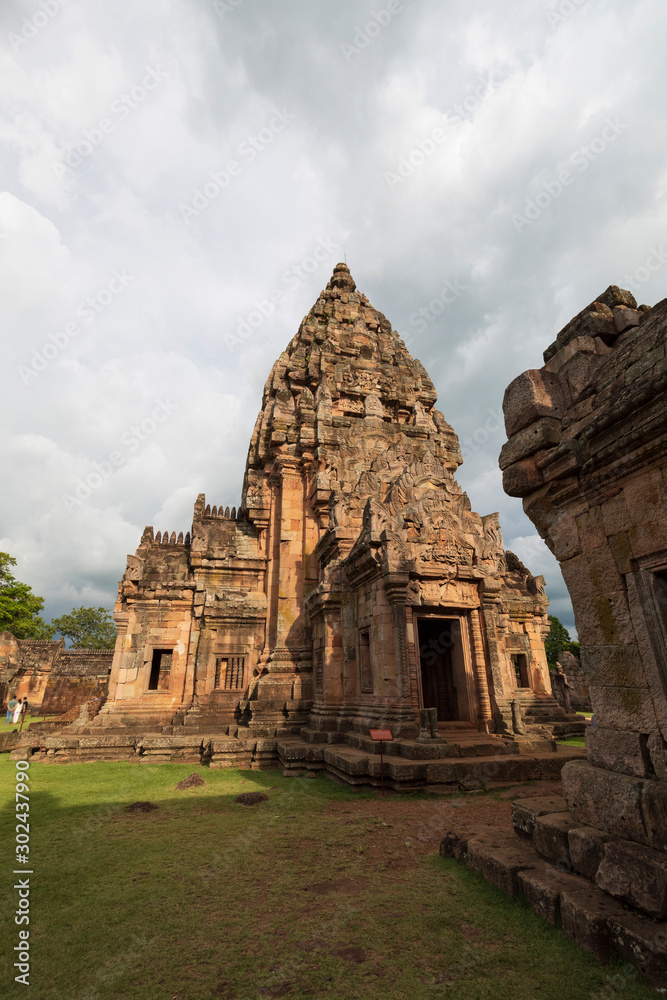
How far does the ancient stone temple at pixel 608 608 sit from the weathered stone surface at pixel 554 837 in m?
0.01

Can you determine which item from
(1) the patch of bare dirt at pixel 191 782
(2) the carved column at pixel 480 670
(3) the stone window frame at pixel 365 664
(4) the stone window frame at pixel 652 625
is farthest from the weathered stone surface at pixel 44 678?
(4) the stone window frame at pixel 652 625

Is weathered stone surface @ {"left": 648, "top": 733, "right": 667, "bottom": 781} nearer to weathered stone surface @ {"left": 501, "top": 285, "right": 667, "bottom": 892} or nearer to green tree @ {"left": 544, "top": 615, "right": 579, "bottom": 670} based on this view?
weathered stone surface @ {"left": 501, "top": 285, "right": 667, "bottom": 892}

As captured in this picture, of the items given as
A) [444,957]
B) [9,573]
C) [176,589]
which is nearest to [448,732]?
[444,957]

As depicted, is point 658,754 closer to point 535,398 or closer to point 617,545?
point 617,545

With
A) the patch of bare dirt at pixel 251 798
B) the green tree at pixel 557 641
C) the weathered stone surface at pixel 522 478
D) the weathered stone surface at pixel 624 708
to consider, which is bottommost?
the patch of bare dirt at pixel 251 798

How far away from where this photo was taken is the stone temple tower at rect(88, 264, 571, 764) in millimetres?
10125

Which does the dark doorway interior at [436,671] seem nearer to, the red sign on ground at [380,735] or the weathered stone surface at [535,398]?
the red sign on ground at [380,735]

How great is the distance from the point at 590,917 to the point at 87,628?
66.0 meters

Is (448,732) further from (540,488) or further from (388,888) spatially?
(540,488)

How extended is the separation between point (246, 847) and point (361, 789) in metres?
2.99

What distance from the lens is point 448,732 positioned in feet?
31.4

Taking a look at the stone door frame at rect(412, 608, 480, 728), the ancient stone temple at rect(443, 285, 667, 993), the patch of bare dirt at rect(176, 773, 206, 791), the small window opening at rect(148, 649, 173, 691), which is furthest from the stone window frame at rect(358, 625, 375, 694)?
the small window opening at rect(148, 649, 173, 691)

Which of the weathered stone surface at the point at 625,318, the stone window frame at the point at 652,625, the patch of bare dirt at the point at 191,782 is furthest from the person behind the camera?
the patch of bare dirt at the point at 191,782

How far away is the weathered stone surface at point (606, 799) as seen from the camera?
3.41 metres
